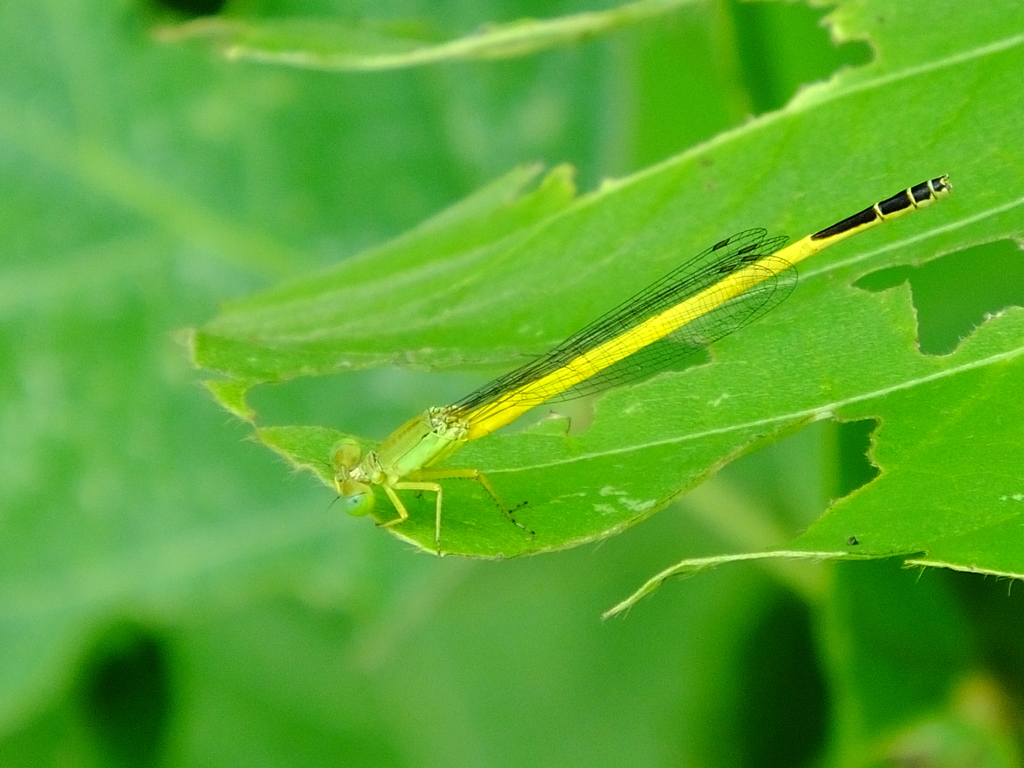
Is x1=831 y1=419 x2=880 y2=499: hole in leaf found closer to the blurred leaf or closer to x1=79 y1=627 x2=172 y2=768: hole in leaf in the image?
the blurred leaf

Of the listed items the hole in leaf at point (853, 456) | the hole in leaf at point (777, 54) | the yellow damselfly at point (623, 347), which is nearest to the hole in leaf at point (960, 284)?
the yellow damselfly at point (623, 347)

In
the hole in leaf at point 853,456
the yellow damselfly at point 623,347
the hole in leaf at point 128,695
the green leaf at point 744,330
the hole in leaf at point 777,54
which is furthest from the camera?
the hole in leaf at point 128,695

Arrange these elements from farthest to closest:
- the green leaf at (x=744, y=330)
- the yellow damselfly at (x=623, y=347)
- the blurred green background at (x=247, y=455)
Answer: the blurred green background at (x=247, y=455)
the yellow damselfly at (x=623, y=347)
the green leaf at (x=744, y=330)

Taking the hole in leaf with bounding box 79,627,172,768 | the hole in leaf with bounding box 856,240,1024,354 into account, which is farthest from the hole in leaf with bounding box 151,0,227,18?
the hole in leaf with bounding box 856,240,1024,354

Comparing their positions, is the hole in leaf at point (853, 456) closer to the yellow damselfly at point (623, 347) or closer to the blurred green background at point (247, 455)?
the yellow damselfly at point (623, 347)

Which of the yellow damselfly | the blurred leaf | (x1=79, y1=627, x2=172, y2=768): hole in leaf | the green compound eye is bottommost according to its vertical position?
(x1=79, y1=627, x2=172, y2=768): hole in leaf
